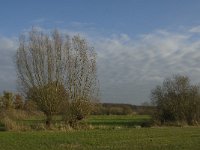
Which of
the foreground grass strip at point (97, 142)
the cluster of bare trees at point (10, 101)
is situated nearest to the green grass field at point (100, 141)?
the foreground grass strip at point (97, 142)

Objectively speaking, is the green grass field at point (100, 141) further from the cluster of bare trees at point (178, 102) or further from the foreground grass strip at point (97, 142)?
the cluster of bare trees at point (178, 102)

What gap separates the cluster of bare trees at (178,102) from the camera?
55.7 metres

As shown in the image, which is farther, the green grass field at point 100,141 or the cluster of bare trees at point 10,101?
the cluster of bare trees at point 10,101

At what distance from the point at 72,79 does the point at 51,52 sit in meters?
3.57

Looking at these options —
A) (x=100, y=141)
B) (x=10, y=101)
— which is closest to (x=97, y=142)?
(x=100, y=141)

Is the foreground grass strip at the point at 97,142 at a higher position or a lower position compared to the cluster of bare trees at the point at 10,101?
lower

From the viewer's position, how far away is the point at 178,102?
5675cm

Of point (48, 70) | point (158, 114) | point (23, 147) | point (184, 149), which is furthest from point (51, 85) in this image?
point (184, 149)

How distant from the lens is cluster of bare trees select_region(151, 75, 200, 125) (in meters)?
55.7

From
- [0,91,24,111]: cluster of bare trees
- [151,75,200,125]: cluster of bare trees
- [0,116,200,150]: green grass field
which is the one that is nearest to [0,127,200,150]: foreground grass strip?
[0,116,200,150]: green grass field

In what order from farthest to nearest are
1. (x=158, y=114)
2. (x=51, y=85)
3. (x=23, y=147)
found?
(x=158, y=114) < (x=51, y=85) < (x=23, y=147)

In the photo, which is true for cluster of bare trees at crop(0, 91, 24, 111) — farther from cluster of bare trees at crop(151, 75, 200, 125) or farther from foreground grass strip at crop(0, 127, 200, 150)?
foreground grass strip at crop(0, 127, 200, 150)

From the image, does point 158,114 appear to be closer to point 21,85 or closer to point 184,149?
point 21,85

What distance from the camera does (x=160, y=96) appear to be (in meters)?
58.2
